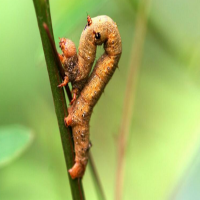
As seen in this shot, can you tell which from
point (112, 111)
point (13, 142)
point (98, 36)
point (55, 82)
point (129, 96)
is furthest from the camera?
point (112, 111)

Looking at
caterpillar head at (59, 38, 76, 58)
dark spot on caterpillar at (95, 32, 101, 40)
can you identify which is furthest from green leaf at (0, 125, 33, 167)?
dark spot on caterpillar at (95, 32, 101, 40)

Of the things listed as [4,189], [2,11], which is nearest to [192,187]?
[4,189]

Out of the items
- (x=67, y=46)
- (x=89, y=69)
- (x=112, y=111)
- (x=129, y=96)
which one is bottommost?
(x=112, y=111)

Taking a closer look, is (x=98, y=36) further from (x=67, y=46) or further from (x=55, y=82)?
(x=55, y=82)

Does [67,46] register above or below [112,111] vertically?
above

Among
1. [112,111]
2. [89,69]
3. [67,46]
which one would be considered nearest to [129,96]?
[89,69]

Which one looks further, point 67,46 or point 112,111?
point 112,111
